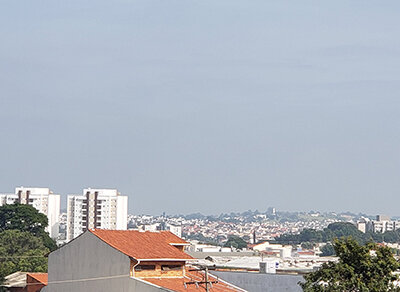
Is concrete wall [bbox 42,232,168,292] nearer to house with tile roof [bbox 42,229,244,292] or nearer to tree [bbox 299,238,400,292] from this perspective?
house with tile roof [bbox 42,229,244,292]

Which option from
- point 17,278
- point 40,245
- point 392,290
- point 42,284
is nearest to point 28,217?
point 40,245

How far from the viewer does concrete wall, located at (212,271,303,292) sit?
5303 centimetres

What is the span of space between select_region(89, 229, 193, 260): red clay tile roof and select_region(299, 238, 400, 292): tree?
24.0ft

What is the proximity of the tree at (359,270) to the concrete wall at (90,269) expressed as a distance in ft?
23.0

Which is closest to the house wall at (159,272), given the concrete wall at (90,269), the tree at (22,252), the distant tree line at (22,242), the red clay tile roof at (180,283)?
the red clay tile roof at (180,283)

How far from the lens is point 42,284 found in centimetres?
4869

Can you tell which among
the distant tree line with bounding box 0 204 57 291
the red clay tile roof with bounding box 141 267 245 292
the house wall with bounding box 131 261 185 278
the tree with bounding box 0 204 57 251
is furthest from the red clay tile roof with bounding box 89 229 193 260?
the tree with bounding box 0 204 57 251

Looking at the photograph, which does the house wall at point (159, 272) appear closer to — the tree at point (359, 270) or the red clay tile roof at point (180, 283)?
the red clay tile roof at point (180, 283)

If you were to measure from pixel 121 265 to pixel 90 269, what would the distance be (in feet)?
6.61

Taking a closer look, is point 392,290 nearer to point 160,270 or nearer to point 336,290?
point 336,290

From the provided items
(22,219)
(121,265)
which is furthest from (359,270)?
(22,219)

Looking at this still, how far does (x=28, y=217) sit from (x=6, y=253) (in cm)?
2534

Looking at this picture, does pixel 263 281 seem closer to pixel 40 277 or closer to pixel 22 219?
pixel 40 277

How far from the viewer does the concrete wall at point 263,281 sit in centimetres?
5303
